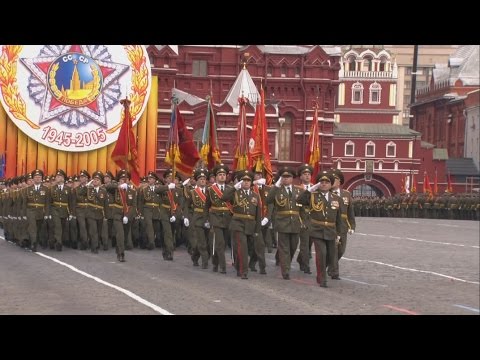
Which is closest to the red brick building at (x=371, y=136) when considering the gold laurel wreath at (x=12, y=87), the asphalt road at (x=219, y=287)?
the gold laurel wreath at (x=12, y=87)

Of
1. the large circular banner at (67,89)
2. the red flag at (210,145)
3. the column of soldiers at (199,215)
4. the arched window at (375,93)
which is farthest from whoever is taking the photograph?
the arched window at (375,93)

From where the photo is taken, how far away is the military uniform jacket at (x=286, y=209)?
465 inches

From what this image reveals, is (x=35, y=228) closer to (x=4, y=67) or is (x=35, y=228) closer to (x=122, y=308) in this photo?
(x=122, y=308)

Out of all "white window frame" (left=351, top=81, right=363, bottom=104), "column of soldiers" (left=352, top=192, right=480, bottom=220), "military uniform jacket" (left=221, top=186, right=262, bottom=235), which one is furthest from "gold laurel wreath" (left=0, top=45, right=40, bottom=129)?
"white window frame" (left=351, top=81, right=363, bottom=104)

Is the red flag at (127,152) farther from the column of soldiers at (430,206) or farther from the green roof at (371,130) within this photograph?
the green roof at (371,130)

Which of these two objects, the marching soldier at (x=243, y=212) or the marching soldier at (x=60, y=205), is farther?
the marching soldier at (x=60, y=205)

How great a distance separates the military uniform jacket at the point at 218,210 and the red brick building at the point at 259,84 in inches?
1031

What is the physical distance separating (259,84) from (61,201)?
25717 mm

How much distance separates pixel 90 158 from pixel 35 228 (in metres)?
15.1

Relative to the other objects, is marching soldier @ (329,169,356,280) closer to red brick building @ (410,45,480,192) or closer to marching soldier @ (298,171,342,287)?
marching soldier @ (298,171,342,287)

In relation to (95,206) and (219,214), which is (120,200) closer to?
(95,206)

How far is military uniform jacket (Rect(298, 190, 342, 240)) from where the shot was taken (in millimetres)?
10906

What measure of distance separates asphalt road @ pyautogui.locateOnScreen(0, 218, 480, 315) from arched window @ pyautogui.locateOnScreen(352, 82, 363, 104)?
39.3 metres

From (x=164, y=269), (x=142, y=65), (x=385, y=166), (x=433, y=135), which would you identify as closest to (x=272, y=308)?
(x=164, y=269)
